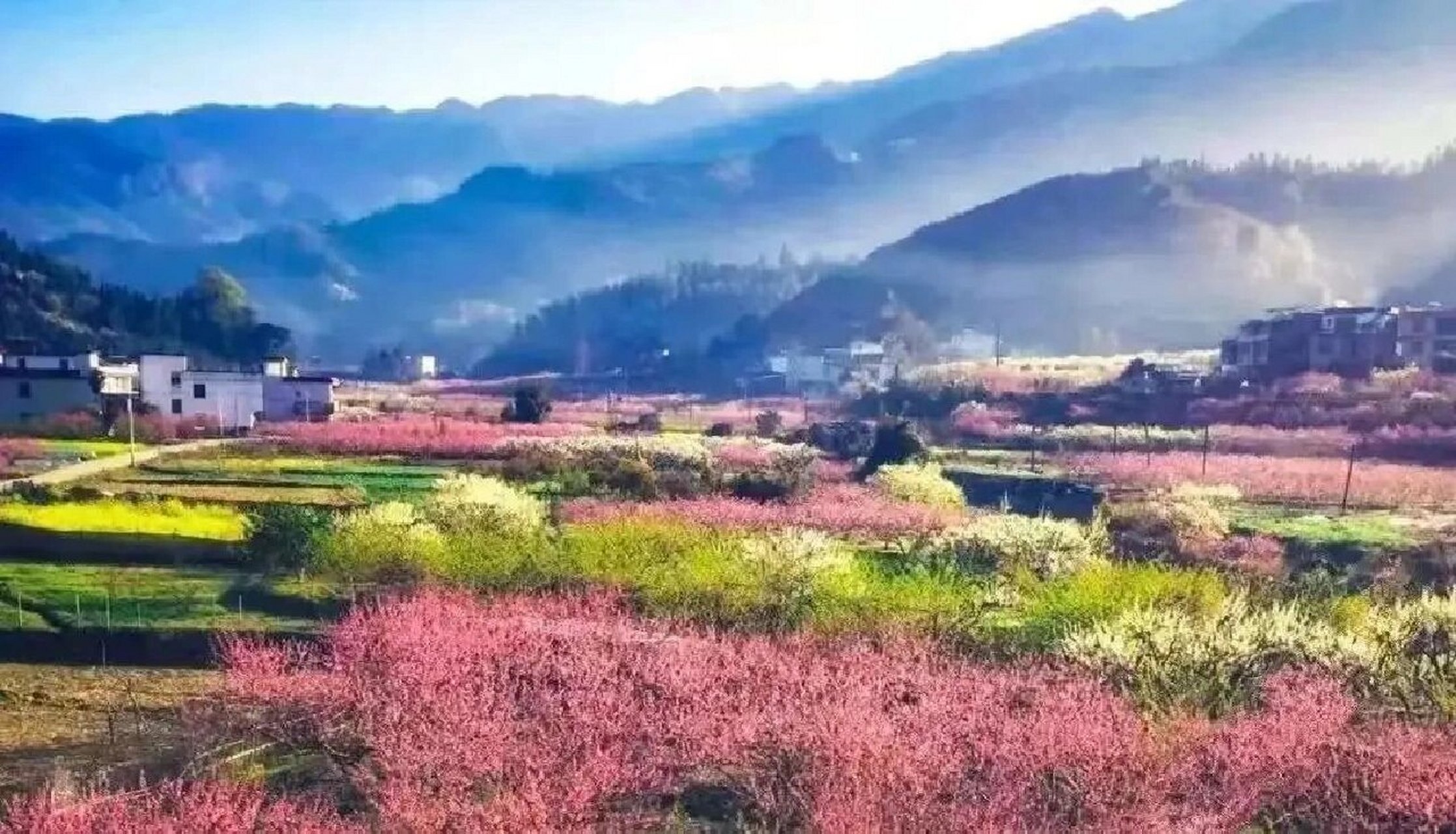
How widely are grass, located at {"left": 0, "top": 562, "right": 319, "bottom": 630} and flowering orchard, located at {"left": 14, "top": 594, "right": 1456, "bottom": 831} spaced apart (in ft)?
22.6

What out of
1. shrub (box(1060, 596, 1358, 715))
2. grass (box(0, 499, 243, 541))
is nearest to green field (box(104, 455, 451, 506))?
grass (box(0, 499, 243, 541))

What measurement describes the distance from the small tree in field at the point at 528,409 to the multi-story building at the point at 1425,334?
45.2m

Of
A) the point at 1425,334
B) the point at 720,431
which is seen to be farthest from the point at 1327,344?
the point at 720,431

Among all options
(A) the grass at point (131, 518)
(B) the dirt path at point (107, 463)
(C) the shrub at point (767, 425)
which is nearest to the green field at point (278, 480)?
(B) the dirt path at point (107, 463)

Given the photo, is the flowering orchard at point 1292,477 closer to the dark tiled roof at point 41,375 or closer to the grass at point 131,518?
the grass at point 131,518

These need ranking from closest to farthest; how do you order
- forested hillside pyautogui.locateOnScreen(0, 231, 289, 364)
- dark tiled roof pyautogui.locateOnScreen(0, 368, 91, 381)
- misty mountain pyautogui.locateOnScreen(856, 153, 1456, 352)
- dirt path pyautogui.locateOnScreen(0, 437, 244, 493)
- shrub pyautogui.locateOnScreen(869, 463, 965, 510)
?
dirt path pyautogui.locateOnScreen(0, 437, 244, 493) < shrub pyautogui.locateOnScreen(869, 463, 965, 510) < dark tiled roof pyautogui.locateOnScreen(0, 368, 91, 381) < forested hillside pyautogui.locateOnScreen(0, 231, 289, 364) < misty mountain pyautogui.locateOnScreen(856, 153, 1456, 352)

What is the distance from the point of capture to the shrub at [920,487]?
43094 millimetres

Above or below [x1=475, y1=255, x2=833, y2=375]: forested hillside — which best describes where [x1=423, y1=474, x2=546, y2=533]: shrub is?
below

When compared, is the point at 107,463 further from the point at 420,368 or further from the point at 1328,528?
the point at 420,368

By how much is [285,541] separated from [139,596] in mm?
3364

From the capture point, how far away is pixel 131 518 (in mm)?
36500

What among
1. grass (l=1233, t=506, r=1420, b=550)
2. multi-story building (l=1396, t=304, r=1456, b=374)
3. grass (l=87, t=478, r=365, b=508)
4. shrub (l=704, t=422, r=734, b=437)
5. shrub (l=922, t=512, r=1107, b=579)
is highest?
multi-story building (l=1396, t=304, r=1456, b=374)

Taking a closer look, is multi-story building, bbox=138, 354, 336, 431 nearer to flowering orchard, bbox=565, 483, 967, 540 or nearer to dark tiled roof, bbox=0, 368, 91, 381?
dark tiled roof, bbox=0, 368, 91, 381

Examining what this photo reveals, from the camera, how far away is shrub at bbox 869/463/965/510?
43.1m
